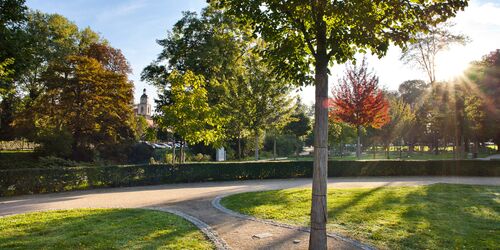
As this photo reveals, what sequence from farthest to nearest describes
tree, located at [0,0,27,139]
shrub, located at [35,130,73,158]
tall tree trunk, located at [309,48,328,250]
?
shrub, located at [35,130,73,158] → tree, located at [0,0,27,139] → tall tree trunk, located at [309,48,328,250]

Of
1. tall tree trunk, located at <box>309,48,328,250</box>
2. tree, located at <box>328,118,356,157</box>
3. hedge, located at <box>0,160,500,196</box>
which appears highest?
tree, located at <box>328,118,356,157</box>

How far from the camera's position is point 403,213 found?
891 cm

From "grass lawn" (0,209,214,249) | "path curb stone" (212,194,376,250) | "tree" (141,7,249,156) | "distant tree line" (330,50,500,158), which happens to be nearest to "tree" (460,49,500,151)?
"distant tree line" (330,50,500,158)

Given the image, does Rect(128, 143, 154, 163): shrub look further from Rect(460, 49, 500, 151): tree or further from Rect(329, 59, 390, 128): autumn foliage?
Rect(460, 49, 500, 151): tree

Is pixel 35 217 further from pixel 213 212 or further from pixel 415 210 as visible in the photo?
pixel 415 210

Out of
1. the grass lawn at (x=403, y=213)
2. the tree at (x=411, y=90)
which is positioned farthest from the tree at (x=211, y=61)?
the tree at (x=411, y=90)

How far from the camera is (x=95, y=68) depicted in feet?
81.2

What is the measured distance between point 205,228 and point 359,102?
1783cm

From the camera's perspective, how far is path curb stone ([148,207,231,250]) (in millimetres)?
6363

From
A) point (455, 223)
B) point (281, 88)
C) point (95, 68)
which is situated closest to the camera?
point (455, 223)

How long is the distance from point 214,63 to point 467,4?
81.9ft

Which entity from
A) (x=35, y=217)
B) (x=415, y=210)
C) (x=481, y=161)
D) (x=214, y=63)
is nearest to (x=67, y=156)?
(x=214, y=63)

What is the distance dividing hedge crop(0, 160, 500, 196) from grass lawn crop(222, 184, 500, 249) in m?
6.16

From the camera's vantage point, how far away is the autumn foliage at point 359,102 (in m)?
23.2
